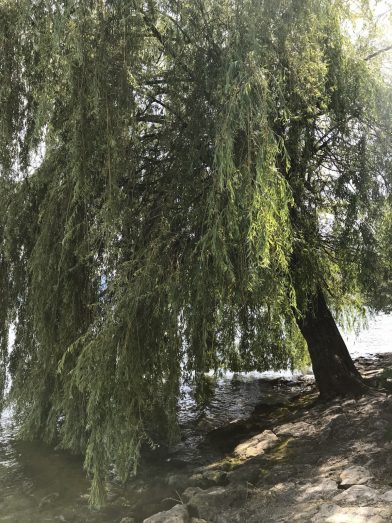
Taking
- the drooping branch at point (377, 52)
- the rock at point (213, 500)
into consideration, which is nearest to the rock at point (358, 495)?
the rock at point (213, 500)

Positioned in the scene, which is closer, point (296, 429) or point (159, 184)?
point (159, 184)

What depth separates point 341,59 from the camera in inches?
198

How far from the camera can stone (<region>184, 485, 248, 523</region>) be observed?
15.0 feet

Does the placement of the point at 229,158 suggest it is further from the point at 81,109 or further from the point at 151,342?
the point at 151,342

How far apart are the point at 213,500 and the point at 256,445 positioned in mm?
1603

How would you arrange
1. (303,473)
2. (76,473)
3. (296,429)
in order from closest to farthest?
(303,473)
(76,473)
(296,429)

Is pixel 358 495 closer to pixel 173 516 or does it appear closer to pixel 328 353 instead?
pixel 173 516

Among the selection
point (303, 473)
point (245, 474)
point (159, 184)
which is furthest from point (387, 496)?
point (159, 184)

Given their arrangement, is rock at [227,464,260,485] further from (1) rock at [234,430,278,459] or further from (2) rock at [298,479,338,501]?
(2) rock at [298,479,338,501]

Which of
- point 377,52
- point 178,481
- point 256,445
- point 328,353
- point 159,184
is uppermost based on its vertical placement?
point 377,52

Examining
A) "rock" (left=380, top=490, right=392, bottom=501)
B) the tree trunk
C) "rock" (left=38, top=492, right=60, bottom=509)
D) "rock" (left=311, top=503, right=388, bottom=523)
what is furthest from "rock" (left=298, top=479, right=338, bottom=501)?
"rock" (left=38, top=492, right=60, bottom=509)

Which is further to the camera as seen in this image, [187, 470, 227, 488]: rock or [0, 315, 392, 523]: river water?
[187, 470, 227, 488]: rock

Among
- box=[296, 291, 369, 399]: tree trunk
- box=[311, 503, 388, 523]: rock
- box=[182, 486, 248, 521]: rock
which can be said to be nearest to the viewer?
box=[311, 503, 388, 523]: rock

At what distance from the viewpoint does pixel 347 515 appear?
3676 millimetres
